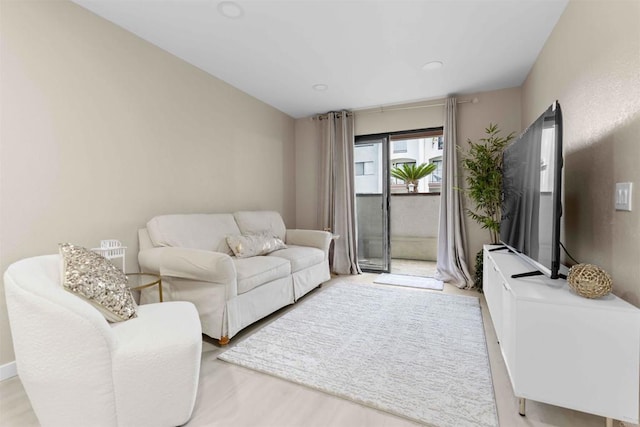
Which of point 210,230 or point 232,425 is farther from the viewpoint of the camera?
point 210,230

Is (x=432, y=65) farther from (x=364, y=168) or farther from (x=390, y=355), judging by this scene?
(x=390, y=355)

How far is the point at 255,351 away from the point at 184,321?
72cm

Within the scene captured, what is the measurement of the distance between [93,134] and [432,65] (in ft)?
10.0

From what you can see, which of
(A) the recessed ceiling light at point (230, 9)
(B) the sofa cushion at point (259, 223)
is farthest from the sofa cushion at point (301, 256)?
(A) the recessed ceiling light at point (230, 9)

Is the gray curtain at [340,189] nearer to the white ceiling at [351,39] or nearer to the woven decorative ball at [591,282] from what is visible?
the white ceiling at [351,39]

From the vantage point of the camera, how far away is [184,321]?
4.79 ft

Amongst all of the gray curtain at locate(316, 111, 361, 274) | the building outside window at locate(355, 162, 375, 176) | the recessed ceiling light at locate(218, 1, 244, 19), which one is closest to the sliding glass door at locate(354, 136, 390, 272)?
the building outside window at locate(355, 162, 375, 176)

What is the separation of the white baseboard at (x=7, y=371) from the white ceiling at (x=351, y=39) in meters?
2.42

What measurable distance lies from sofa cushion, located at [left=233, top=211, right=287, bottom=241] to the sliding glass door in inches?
53.8

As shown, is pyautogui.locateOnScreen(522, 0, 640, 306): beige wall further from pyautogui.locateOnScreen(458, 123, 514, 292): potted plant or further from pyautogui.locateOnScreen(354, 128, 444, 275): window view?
pyautogui.locateOnScreen(354, 128, 444, 275): window view

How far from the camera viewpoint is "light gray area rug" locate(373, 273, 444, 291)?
3550mm

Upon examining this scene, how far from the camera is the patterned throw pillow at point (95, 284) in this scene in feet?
4.46

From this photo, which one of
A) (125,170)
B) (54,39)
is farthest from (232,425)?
(54,39)

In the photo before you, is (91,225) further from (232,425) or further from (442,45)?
(442,45)
